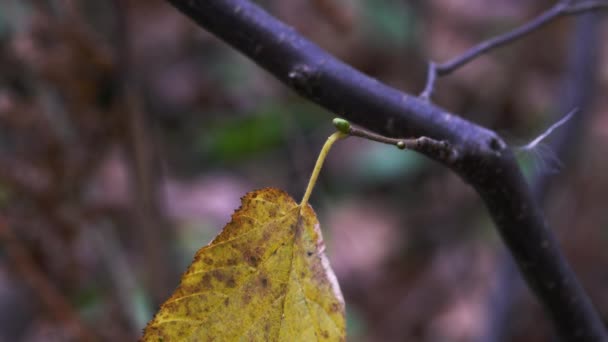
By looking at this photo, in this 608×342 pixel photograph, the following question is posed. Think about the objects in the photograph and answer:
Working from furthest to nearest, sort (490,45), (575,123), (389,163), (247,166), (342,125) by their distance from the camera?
(247,166) → (389,163) → (575,123) → (490,45) → (342,125)

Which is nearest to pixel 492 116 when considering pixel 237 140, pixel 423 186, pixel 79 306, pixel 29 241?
pixel 423 186

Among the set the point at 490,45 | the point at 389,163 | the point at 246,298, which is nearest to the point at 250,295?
the point at 246,298

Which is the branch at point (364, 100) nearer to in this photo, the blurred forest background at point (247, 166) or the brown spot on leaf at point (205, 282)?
the brown spot on leaf at point (205, 282)

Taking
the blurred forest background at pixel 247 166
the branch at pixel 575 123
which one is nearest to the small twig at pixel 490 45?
the blurred forest background at pixel 247 166

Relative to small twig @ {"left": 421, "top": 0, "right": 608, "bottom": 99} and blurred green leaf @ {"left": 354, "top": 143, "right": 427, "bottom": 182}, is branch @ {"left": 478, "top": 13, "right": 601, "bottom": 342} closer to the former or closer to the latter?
small twig @ {"left": 421, "top": 0, "right": 608, "bottom": 99}

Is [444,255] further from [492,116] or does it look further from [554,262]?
→ [554,262]

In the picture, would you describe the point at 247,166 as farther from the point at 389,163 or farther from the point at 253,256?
the point at 253,256

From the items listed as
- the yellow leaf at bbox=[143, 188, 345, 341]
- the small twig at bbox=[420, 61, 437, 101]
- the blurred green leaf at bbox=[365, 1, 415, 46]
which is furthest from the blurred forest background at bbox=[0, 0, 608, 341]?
the yellow leaf at bbox=[143, 188, 345, 341]

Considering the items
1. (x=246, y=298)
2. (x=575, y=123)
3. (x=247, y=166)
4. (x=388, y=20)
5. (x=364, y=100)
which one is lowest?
(x=246, y=298)

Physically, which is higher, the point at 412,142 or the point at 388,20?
the point at 388,20
